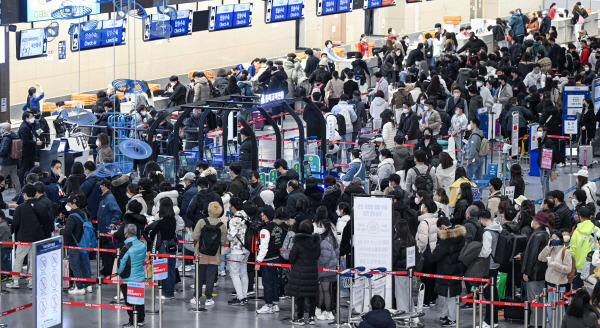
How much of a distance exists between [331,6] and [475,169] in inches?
406

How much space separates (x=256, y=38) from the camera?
34.7 meters

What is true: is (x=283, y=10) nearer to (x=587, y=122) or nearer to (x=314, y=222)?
(x=587, y=122)

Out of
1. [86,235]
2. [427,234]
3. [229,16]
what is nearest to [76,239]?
[86,235]

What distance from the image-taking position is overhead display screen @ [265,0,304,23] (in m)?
26.7

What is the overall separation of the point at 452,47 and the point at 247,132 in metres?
13.9

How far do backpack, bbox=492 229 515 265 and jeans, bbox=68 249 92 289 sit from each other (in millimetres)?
5386

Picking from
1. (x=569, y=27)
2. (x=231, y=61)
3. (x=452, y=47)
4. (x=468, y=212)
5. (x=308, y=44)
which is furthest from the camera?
(x=569, y=27)

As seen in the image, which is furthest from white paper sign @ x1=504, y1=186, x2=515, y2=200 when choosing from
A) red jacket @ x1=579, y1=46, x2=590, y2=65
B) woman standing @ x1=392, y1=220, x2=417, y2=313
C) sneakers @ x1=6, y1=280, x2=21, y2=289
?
red jacket @ x1=579, y1=46, x2=590, y2=65

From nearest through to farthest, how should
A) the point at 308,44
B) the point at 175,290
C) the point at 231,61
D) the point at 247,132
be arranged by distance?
the point at 175,290 < the point at 247,132 < the point at 231,61 < the point at 308,44

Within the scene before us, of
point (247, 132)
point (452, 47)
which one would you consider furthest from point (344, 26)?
point (247, 132)

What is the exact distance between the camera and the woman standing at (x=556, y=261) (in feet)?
40.5

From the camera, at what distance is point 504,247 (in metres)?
13.0

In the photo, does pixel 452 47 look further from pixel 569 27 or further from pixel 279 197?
pixel 279 197

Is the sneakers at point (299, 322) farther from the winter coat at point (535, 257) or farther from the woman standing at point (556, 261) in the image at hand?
the woman standing at point (556, 261)
